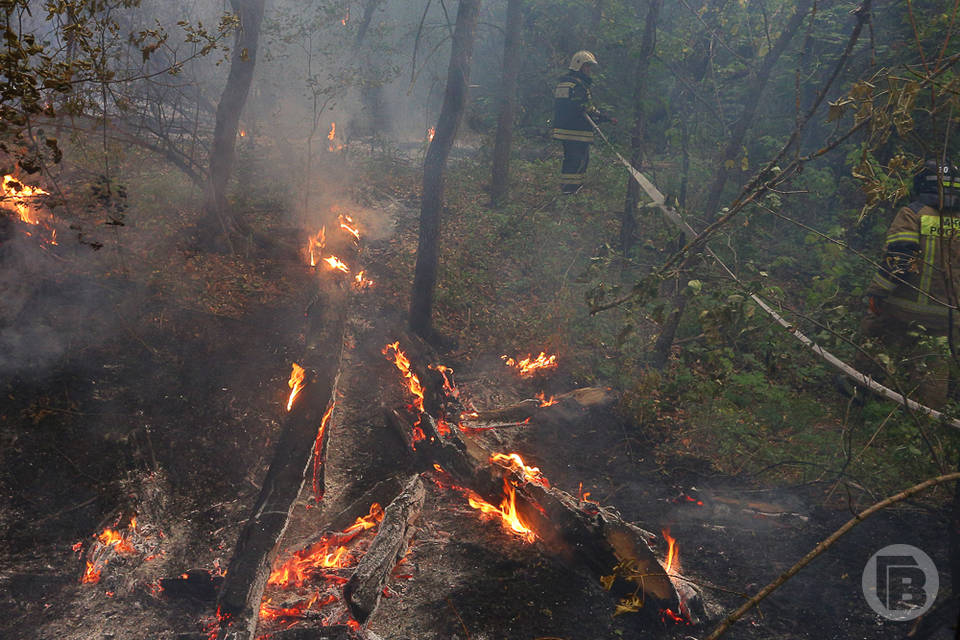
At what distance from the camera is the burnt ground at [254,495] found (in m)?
4.61

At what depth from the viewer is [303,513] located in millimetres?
5934

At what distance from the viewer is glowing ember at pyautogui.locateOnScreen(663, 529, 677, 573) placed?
516 centimetres

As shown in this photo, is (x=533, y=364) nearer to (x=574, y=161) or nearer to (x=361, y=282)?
(x=361, y=282)

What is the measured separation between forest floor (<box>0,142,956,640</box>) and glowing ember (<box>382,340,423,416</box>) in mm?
229

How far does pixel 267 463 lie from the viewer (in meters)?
6.42

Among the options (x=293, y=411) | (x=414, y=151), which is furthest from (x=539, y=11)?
(x=293, y=411)

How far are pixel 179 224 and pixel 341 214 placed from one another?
10.9 feet

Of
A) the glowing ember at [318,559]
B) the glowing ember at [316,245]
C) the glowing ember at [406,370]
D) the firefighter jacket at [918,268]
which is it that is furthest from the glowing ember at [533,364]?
the firefighter jacket at [918,268]

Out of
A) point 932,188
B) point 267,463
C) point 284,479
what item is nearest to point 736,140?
point 932,188

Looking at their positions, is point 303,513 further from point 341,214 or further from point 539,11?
point 539,11

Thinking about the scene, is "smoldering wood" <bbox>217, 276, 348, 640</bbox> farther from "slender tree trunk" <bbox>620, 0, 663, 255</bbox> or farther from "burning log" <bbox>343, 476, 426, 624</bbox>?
"slender tree trunk" <bbox>620, 0, 663, 255</bbox>

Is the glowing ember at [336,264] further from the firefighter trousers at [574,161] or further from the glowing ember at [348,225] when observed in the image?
the firefighter trousers at [574,161]

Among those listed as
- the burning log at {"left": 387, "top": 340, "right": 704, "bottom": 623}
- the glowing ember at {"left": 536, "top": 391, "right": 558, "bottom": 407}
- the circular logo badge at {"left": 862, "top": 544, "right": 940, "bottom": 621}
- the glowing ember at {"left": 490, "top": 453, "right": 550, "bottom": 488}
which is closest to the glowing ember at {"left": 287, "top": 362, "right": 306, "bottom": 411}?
the burning log at {"left": 387, "top": 340, "right": 704, "bottom": 623}

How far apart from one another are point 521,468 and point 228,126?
835 cm
